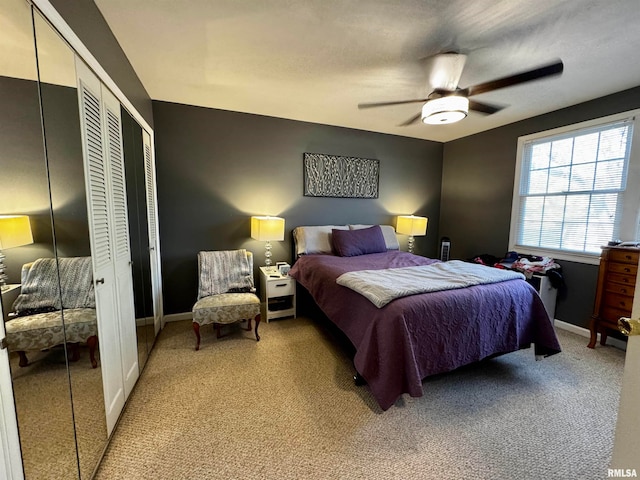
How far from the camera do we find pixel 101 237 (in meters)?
1.47

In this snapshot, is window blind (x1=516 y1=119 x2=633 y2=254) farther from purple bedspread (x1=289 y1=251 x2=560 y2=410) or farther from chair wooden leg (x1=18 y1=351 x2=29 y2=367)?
chair wooden leg (x1=18 y1=351 x2=29 y2=367)

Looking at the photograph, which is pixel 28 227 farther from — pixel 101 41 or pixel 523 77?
pixel 523 77

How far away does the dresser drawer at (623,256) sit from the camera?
7.53 feet

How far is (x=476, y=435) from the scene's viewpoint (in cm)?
160

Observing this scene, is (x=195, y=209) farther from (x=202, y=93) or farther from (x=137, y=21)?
(x=137, y=21)

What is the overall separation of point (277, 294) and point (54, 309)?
2145 mm

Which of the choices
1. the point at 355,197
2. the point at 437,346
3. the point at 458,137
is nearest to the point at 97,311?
the point at 437,346

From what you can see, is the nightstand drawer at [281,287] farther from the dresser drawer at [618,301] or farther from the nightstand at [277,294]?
the dresser drawer at [618,301]

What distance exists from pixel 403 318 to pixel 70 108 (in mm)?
2046

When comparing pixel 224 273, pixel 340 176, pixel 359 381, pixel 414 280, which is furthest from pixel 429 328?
pixel 340 176

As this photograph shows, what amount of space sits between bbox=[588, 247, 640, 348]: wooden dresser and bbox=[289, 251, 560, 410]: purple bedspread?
87 centimetres

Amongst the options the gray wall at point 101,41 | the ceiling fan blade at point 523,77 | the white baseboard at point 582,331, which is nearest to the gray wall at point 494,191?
the white baseboard at point 582,331

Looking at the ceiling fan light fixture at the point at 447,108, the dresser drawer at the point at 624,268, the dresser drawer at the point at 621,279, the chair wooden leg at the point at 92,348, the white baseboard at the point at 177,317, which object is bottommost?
the white baseboard at the point at 177,317

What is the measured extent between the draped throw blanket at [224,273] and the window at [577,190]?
11.6ft
